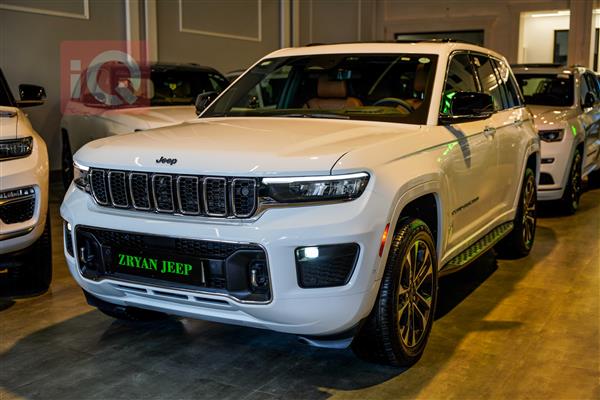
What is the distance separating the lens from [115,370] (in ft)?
10.9

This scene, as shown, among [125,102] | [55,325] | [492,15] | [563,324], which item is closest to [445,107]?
[563,324]

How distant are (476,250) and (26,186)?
2.78m

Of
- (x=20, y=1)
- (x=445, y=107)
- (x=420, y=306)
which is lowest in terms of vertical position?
(x=420, y=306)

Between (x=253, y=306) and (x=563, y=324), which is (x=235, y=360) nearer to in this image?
(x=253, y=306)

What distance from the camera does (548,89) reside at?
8117 mm

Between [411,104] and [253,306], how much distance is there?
1.74m

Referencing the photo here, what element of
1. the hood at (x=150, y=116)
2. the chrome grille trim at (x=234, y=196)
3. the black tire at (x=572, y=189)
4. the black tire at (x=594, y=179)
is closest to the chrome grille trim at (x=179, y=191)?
the chrome grille trim at (x=234, y=196)

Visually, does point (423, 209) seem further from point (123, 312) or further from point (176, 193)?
point (123, 312)

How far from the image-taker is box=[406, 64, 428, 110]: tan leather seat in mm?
3916

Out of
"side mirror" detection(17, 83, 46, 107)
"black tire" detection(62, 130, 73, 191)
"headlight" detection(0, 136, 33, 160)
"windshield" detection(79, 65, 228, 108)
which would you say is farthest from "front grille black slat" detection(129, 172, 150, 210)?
"black tire" detection(62, 130, 73, 191)

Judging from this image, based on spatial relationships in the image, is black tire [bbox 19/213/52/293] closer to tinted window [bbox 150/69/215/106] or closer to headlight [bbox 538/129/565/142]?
tinted window [bbox 150/69/215/106]

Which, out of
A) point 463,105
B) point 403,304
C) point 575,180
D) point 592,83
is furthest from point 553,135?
point 403,304

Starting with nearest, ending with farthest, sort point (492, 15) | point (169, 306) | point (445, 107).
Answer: point (169, 306)
point (445, 107)
point (492, 15)

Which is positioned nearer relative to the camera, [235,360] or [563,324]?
[235,360]
